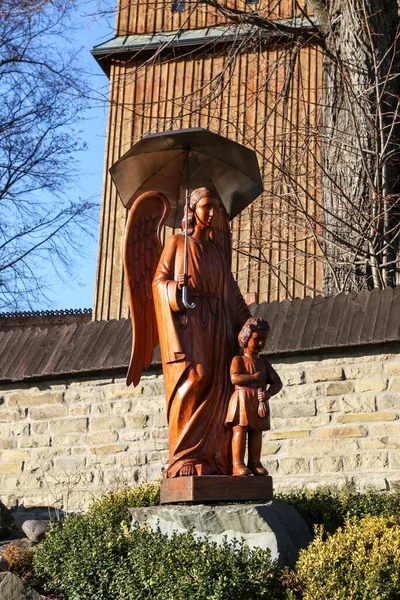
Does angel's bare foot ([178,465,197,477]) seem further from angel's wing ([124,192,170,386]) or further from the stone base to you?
angel's wing ([124,192,170,386])

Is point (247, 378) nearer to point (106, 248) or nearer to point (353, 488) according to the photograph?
point (353, 488)

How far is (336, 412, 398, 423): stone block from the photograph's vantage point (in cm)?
820

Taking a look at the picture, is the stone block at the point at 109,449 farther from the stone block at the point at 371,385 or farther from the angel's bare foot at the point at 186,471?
the angel's bare foot at the point at 186,471

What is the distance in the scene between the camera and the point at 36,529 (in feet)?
24.9

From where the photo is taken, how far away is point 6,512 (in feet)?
27.4

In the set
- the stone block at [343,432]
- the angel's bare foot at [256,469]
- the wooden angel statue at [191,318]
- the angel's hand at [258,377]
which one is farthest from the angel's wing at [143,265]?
the stone block at [343,432]

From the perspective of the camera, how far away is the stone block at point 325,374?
27.6ft

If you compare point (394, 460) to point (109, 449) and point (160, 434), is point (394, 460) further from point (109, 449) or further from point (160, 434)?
point (109, 449)

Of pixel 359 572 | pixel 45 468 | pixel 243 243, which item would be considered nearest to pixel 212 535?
pixel 359 572

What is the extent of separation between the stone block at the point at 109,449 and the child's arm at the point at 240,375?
118 inches

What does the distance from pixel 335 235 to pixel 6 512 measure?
439 cm

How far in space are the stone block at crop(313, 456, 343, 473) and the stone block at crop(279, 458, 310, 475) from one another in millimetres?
80

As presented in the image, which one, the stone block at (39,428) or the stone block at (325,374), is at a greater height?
the stone block at (325,374)

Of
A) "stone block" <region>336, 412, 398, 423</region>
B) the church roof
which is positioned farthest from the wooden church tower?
"stone block" <region>336, 412, 398, 423</region>
